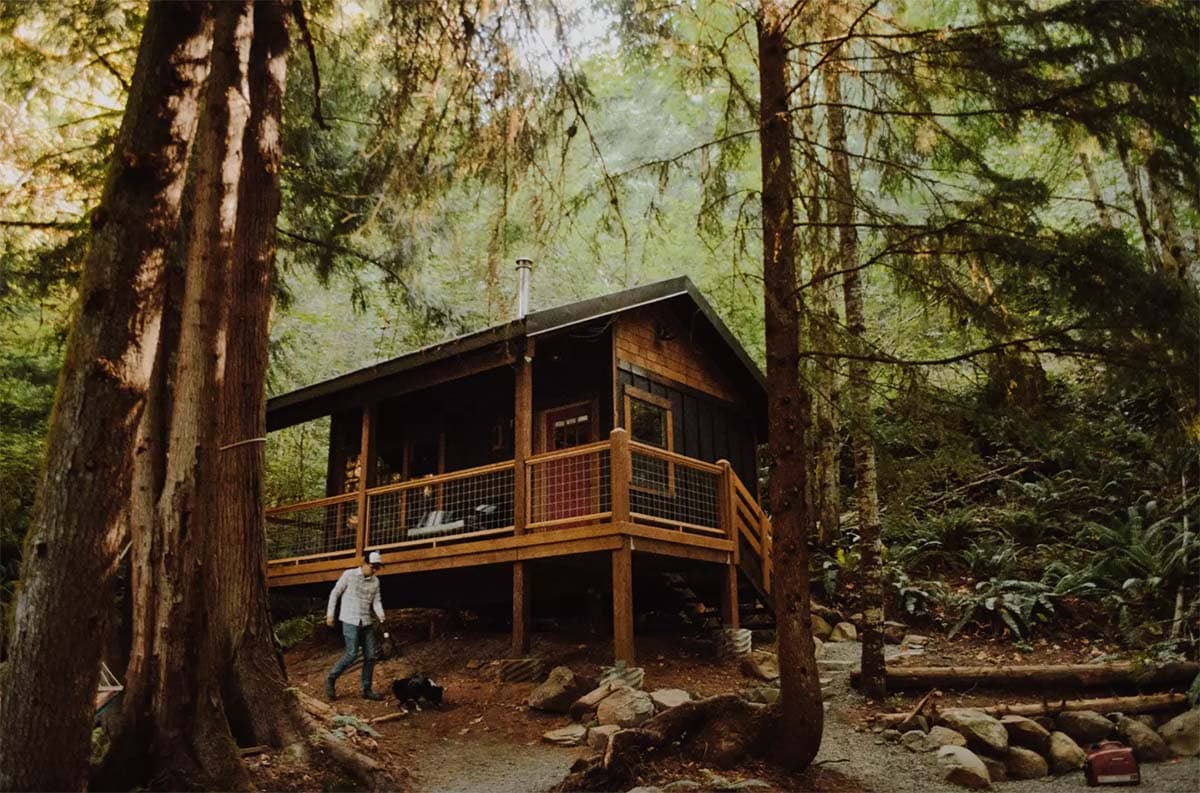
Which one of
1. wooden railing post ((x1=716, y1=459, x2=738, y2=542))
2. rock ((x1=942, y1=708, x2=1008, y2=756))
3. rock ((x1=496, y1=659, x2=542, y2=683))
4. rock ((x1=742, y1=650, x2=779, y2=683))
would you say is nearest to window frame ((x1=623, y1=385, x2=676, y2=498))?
wooden railing post ((x1=716, y1=459, x2=738, y2=542))

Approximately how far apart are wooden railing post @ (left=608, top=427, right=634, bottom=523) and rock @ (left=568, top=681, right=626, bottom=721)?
1990mm

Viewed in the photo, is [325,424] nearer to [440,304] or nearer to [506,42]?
[440,304]

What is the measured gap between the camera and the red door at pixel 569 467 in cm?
1290

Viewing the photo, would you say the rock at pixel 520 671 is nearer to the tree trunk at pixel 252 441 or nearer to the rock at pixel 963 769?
the tree trunk at pixel 252 441

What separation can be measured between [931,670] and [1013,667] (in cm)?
86

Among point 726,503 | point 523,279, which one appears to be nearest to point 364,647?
point 726,503

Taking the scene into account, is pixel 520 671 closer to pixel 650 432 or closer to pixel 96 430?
pixel 650 432

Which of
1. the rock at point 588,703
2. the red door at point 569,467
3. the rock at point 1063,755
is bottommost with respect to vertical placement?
the rock at point 1063,755

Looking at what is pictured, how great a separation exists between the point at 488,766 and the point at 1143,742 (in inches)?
231

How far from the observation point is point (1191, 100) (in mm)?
5715

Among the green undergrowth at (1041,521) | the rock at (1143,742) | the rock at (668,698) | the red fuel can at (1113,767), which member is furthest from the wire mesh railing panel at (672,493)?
the red fuel can at (1113,767)

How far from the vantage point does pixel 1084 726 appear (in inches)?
300

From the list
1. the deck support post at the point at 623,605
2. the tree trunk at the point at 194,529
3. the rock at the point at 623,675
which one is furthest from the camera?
the deck support post at the point at 623,605

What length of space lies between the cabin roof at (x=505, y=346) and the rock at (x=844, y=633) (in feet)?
16.7
